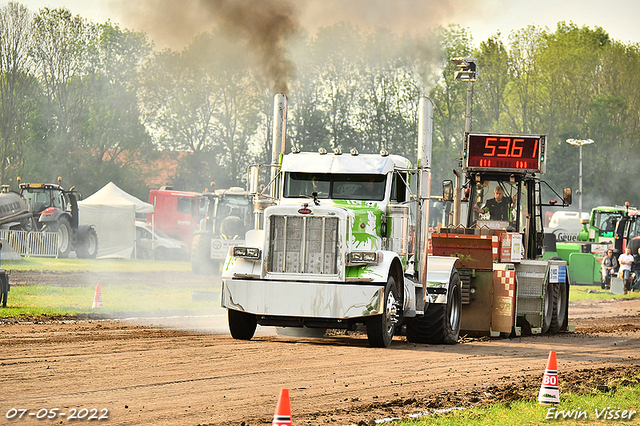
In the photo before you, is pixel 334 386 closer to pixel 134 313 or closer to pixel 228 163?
pixel 134 313

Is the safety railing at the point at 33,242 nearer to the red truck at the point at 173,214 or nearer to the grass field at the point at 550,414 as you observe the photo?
the red truck at the point at 173,214

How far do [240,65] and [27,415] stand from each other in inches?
723

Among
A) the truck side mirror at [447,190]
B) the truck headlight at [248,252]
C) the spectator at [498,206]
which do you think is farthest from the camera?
the spectator at [498,206]

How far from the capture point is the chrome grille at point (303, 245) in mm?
12812

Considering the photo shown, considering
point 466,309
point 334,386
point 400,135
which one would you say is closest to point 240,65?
point 466,309

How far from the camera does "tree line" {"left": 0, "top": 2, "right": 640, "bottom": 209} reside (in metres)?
38.6

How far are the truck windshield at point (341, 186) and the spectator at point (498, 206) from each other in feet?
18.7

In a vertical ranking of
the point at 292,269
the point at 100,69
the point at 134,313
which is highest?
the point at 100,69

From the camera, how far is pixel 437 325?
47.3 feet

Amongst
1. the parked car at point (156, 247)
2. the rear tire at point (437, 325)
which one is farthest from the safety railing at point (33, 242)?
the rear tire at point (437, 325)

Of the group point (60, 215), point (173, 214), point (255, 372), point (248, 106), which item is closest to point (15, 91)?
point (173, 214)

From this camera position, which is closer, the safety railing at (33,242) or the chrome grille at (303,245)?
the chrome grille at (303,245)

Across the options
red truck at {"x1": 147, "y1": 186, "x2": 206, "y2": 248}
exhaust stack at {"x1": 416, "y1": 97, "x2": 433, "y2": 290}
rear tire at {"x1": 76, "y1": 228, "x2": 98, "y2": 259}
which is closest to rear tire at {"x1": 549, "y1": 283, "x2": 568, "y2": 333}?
exhaust stack at {"x1": 416, "y1": 97, "x2": 433, "y2": 290}

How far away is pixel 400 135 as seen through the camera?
49.6 m
